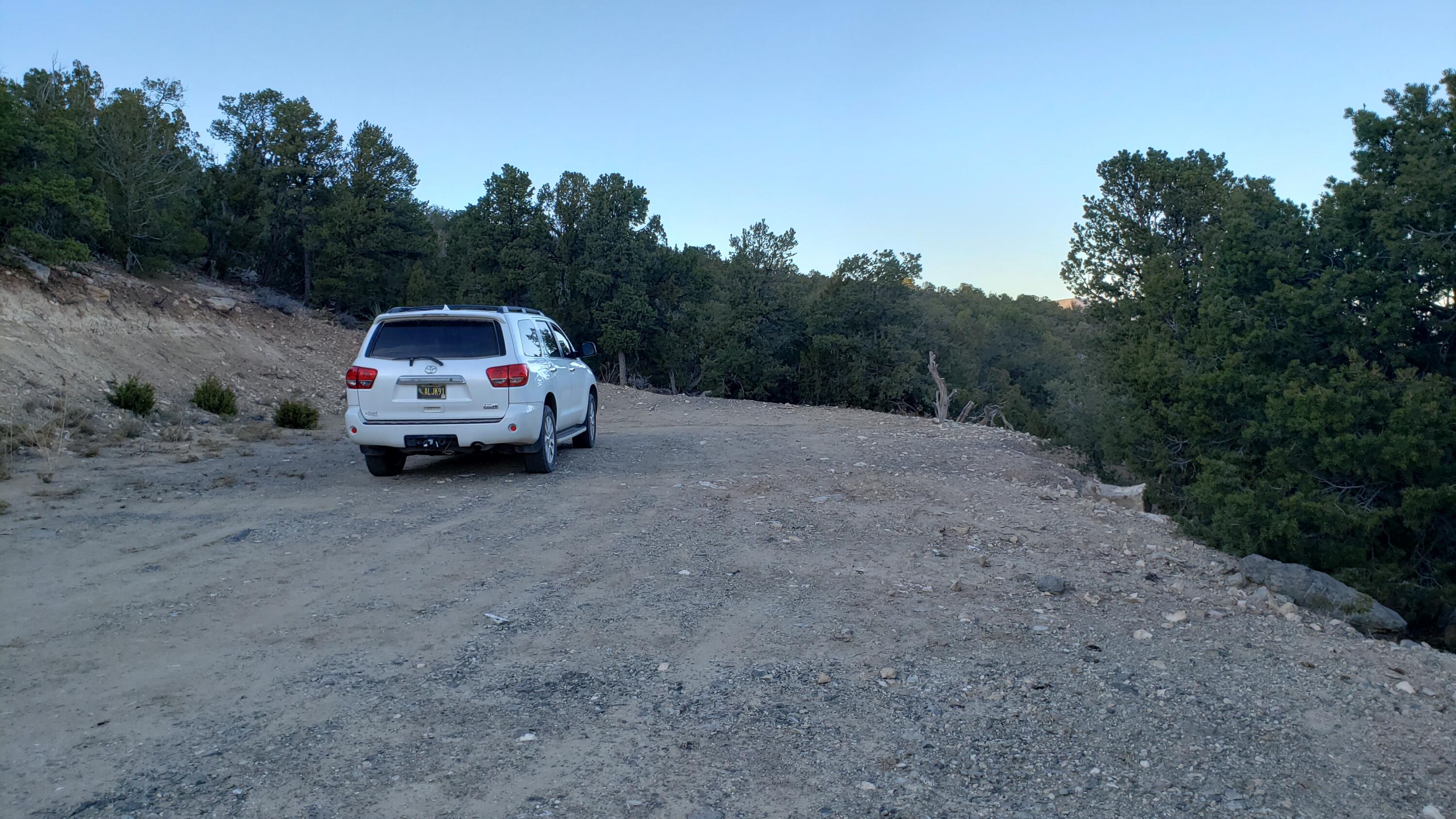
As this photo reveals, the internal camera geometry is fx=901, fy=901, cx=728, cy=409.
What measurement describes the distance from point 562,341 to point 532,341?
1.78m

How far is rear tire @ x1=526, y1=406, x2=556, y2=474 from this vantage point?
34.6ft

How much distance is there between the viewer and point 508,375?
9.86 meters

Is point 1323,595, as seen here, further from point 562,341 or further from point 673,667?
point 562,341

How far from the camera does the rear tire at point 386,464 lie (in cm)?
1048

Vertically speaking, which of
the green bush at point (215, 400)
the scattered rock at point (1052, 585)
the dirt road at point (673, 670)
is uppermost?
the green bush at point (215, 400)

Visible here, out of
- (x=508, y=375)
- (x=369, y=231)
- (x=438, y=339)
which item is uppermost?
(x=369, y=231)

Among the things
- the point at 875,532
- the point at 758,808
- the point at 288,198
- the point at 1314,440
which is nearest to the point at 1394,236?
the point at 1314,440

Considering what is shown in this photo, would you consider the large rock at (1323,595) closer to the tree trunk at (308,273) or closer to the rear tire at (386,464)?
the rear tire at (386,464)

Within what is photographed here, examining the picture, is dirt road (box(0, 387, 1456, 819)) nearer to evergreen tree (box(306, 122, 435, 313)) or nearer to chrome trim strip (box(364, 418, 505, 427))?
chrome trim strip (box(364, 418, 505, 427))

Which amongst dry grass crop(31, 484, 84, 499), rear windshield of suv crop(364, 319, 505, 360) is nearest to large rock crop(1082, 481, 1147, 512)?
rear windshield of suv crop(364, 319, 505, 360)

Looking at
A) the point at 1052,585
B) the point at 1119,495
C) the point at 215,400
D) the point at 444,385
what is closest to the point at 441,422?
the point at 444,385

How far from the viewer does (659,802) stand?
3510 millimetres

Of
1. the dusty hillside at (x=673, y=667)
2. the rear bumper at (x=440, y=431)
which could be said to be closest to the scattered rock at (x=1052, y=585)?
the dusty hillside at (x=673, y=667)

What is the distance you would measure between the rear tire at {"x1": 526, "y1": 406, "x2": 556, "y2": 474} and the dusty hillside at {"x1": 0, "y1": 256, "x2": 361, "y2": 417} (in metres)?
8.53
